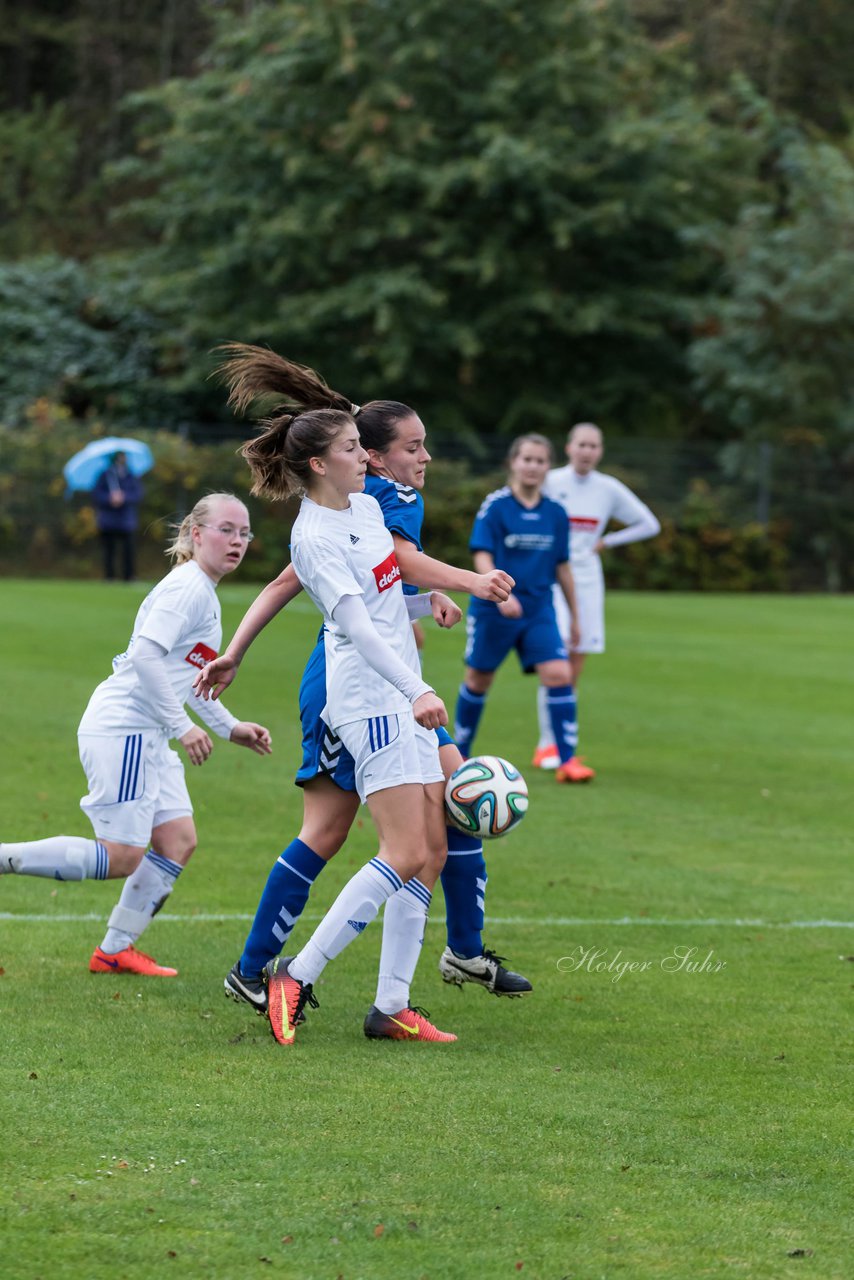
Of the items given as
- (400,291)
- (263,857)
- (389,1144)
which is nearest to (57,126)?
(400,291)

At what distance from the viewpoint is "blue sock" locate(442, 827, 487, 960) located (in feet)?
19.5

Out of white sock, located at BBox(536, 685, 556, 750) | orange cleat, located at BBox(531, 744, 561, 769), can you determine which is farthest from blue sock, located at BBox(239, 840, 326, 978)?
orange cleat, located at BBox(531, 744, 561, 769)

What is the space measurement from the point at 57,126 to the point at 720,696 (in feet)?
108

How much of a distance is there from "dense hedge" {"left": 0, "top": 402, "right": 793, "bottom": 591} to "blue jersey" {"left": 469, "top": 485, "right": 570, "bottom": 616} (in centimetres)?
1853

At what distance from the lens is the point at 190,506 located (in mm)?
30906

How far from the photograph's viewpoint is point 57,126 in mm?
43625

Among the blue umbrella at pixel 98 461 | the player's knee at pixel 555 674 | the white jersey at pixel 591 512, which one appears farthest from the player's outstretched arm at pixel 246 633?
the blue umbrella at pixel 98 461

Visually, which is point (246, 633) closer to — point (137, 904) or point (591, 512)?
point (137, 904)

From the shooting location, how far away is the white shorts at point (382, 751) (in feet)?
17.5

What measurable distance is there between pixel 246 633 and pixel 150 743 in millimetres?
671

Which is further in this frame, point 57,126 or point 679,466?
point 57,126

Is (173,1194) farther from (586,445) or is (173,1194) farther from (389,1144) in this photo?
(586,445)

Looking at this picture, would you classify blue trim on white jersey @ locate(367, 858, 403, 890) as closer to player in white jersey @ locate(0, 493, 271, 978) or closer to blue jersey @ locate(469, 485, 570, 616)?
player in white jersey @ locate(0, 493, 271, 978)

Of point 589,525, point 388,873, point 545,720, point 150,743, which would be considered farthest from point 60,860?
point 589,525
